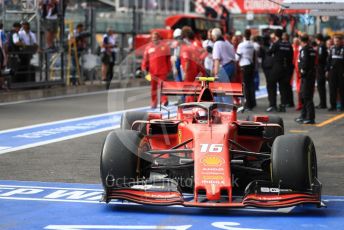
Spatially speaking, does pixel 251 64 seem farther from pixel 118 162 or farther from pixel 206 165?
pixel 206 165

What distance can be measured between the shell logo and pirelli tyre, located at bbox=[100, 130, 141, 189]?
73 cm

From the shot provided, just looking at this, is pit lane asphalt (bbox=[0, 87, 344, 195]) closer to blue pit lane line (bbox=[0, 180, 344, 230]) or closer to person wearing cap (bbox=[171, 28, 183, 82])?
blue pit lane line (bbox=[0, 180, 344, 230])

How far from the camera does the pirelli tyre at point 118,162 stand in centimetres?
888

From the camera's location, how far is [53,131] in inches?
648

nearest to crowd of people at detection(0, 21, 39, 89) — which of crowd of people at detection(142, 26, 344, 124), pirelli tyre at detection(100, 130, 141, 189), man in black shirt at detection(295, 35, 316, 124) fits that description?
crowd of people at detection(142, 26, 344, 124)

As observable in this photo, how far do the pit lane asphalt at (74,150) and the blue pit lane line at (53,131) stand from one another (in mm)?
323

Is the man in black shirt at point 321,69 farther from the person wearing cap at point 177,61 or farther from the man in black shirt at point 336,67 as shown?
the person wearing cap at point 177,61

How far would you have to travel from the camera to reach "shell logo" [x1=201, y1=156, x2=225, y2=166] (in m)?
8.71

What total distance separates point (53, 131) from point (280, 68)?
6416 mm

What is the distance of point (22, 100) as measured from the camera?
23.9m

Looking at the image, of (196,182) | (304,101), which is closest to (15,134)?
(304,101)

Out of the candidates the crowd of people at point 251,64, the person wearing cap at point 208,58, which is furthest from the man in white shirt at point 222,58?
the person wearing cap at point 208,58

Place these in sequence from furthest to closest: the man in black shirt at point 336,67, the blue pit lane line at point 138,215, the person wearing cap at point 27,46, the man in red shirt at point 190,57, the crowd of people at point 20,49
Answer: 1. the person wearing cap at point 27,46
2. the crowd of people at point 20,49
3. the man in black shirt at point 336,67
4. the man in red shirt at point 190,57
5. the blue pit lane line at point 138,215

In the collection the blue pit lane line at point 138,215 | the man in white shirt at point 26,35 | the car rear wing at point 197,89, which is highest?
the man in white shirt at point 26,35
